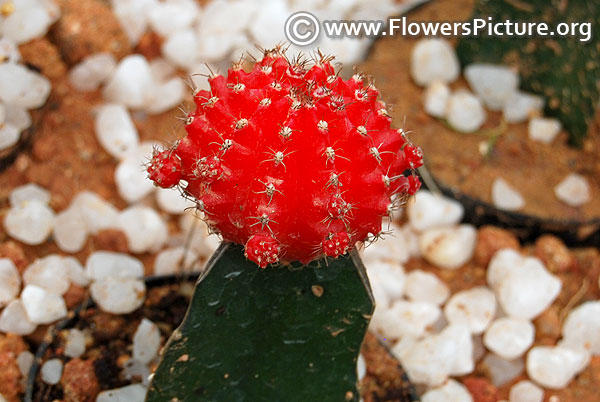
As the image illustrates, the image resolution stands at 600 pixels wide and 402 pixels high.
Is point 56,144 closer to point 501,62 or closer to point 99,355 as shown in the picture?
point 99,355

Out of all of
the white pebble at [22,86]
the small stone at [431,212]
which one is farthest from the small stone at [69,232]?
the small stone at [431,212]

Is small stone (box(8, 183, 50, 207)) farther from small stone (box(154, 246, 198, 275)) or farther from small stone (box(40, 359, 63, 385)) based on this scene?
small stone (box(40, 359, 63, 385))

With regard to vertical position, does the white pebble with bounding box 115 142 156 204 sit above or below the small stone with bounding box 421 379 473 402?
above

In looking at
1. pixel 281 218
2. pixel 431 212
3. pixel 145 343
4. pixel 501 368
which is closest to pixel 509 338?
pixel 501 368

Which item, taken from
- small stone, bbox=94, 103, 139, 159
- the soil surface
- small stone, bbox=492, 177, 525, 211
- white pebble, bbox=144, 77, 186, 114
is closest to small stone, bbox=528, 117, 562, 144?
the soil surface

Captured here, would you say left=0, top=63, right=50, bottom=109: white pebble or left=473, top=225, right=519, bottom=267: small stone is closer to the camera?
left=0, top=63, right=50, bottom=109: white pebble

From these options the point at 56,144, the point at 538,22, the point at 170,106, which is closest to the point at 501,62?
the point at 538,22

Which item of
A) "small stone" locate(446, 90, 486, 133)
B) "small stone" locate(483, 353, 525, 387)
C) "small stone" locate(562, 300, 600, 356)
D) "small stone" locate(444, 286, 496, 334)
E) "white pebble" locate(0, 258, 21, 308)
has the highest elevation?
"white pebble" locate(0, 258, 21, 308)
